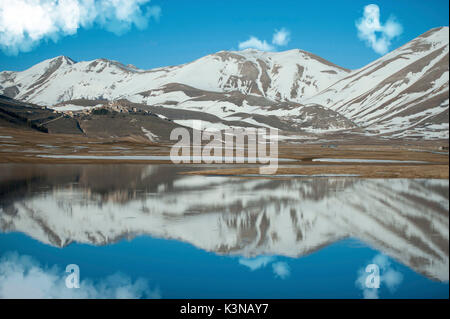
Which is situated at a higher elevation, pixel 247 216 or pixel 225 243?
pixel 247 216

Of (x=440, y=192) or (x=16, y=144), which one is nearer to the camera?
(x=440, y=192)

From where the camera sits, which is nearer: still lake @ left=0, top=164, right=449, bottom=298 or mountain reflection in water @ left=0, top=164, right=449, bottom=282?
still lake @ left=0, top=164, right=449, bottom=298

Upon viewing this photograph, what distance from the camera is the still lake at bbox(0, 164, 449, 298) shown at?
16750 millimetres

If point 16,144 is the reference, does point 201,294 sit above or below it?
below

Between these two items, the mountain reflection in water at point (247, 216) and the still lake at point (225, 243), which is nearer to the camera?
the still lake at point (225, 243)

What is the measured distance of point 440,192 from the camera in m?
40.6

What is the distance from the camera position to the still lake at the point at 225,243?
16.8m

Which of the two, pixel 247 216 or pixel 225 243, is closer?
pixel 225 243

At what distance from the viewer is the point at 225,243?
22.6 meters
